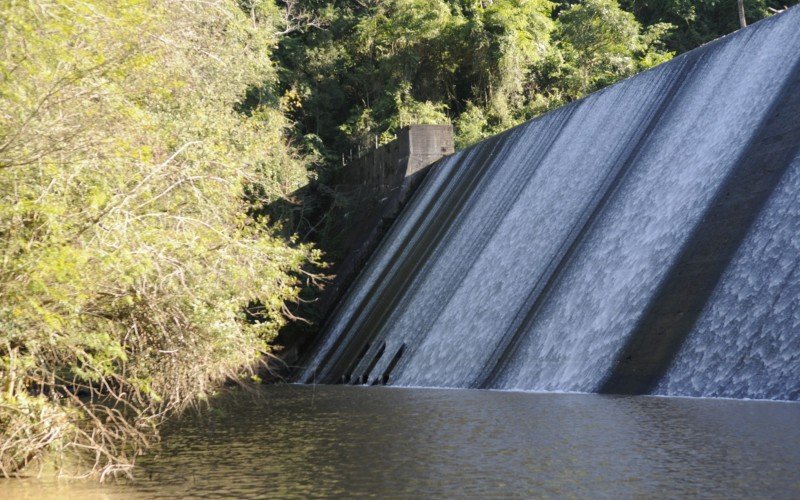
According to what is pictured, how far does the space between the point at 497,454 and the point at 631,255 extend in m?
5.38

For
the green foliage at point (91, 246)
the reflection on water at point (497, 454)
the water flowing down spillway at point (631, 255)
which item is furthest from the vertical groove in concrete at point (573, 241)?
the green foliage at point (91, 246)

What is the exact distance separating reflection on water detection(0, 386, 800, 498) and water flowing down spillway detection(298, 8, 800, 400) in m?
0.76

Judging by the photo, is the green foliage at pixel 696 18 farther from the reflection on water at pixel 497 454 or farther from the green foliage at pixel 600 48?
the reflection on water at pixel 497 454

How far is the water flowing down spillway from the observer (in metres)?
8.66

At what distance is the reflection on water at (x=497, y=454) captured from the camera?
484 centimetres

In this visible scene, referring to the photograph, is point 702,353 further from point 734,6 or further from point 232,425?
point 734,6

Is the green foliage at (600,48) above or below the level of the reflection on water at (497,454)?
above

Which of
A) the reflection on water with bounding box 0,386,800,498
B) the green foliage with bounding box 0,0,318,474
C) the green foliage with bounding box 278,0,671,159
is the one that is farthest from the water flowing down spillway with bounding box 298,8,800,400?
the green foliage with bounding box 278,0,671,159

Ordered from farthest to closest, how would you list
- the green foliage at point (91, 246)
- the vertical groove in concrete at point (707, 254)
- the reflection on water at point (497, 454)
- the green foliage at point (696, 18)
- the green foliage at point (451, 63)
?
the green foliage at point (696, 18) < the green foliage at point (451, 63) < the vertical groove in concrete at point (707, 254) < the green foliage at point (91, 246) < the reflection on water at point (497, 454)

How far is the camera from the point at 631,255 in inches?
424

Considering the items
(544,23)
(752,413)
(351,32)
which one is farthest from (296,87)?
(752,413)

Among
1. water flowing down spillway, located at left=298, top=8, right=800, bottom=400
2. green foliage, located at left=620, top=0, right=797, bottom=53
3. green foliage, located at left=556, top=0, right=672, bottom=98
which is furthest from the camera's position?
green foliage, located at left=620, top=0, right=797, bottom=53

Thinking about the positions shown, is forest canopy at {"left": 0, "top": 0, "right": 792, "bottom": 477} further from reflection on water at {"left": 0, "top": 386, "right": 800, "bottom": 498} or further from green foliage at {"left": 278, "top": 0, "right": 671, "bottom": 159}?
green foliage at {"left": 278, "top": 0, "right": 671, "bottom": 159}

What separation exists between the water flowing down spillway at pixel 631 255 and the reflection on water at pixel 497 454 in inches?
30.0
